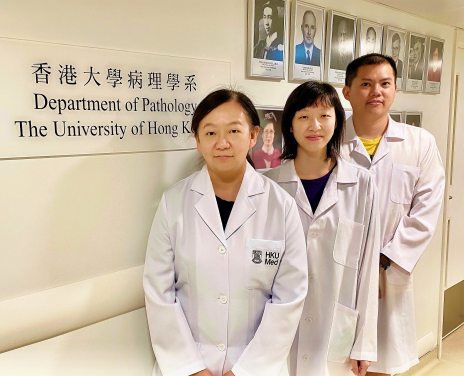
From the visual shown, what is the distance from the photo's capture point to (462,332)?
149 inches

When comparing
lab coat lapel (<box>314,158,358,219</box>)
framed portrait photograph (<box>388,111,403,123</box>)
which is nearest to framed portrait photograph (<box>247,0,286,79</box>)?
lab coat lapel (<box>314,158,358,219</box>)

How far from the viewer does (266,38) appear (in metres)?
1.94

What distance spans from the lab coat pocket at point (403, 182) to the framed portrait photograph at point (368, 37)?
0.81 meters

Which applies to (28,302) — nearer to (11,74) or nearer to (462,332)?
(11,74)

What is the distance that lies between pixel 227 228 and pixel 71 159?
60cm

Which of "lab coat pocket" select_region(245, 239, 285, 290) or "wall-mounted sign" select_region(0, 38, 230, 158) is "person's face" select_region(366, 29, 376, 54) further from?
"lab coat pocket" select_region(245, 239, 285, 290)

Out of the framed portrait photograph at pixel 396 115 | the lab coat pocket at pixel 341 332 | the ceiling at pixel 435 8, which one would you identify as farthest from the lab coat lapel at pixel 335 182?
the ceiling at pixel 435 8

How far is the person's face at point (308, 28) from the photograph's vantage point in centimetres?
210

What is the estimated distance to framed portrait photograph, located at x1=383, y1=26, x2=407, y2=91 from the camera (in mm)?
2631

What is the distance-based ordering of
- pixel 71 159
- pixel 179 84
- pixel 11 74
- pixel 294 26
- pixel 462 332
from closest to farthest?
pixel 11 74, pixel 71 159, pixel 179 84, pixel 294 26, pixel 462 332

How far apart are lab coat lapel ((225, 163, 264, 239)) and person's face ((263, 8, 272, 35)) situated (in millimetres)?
783

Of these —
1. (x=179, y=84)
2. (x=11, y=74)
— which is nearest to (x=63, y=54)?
(x=11, y=74)

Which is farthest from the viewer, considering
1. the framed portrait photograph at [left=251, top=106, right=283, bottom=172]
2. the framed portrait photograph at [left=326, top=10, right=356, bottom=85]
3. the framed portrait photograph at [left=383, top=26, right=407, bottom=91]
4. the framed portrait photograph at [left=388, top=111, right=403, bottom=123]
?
the framed portrait photograph at [left=388, top=111, right=403, bottom=123]

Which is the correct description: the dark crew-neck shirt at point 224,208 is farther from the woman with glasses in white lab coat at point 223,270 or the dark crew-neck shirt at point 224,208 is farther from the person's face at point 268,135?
the person's face at point 268,135
